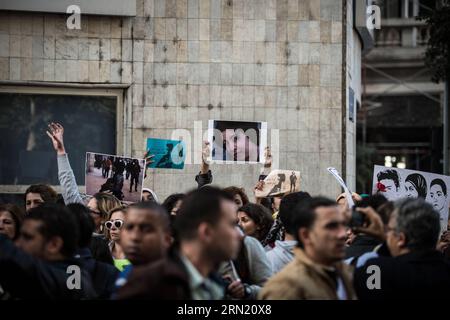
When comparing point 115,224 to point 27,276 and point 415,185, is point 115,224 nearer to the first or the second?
point 27,276

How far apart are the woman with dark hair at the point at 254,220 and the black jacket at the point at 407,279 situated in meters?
2.09

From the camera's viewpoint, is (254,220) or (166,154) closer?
(254,220)

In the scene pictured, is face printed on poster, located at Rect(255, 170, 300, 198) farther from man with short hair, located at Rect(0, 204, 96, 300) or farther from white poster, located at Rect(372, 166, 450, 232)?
man with short hair, located at Rect(0, 204, 96, 300)

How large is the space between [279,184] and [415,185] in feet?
5.19

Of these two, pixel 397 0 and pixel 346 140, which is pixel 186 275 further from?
pixel 397 0

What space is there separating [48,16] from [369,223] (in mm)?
9092

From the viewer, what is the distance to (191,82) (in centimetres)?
1379

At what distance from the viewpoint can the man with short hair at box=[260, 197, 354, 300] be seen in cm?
470

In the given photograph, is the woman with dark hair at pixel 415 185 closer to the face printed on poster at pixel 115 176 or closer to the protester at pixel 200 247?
the face printed on poster at pixel 115 176

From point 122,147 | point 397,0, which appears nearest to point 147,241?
point 122,147

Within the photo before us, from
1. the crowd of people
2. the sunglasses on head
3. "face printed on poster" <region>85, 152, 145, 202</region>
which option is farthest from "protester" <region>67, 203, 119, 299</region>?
"face printed on poster" <region>85, 152, 145, 202</region>

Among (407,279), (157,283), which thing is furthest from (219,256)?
(407,279)

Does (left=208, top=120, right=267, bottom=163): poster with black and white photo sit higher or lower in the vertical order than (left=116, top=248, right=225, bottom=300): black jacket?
higher

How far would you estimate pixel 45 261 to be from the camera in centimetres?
510
